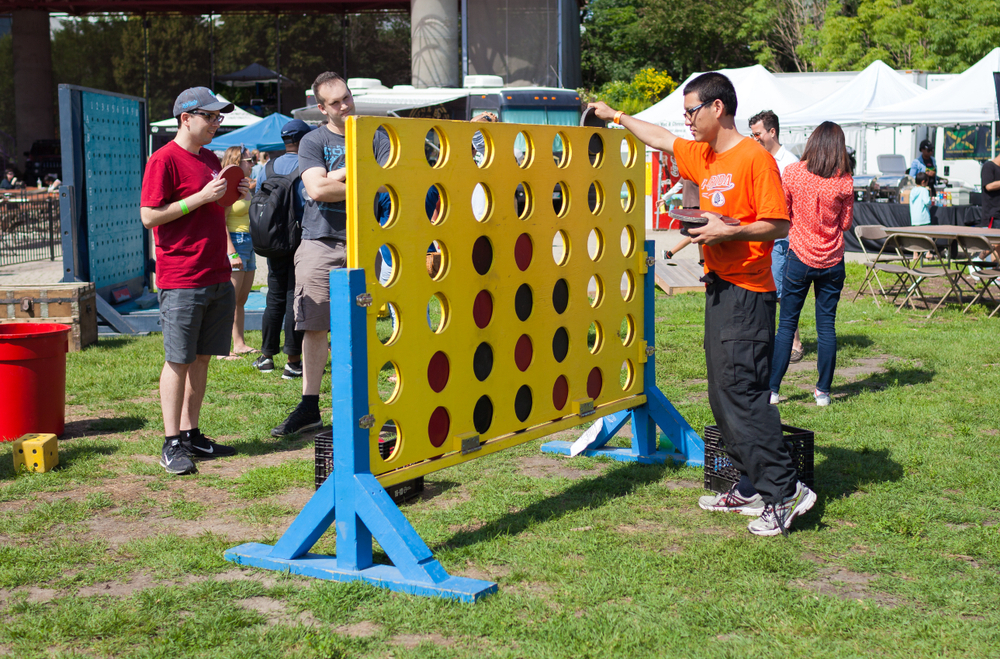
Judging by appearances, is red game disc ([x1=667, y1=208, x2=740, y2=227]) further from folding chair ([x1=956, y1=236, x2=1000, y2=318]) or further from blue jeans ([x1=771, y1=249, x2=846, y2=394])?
folding chair ([x1=956, y1=236, x2=1000, y2=318])

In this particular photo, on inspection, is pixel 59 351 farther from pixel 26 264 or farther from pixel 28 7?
pixel 28 7

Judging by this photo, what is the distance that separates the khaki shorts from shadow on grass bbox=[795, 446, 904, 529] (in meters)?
2.91

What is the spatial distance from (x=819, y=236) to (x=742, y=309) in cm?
268

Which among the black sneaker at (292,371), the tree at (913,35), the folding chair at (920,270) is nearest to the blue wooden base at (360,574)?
the black sneaker at (292,371)

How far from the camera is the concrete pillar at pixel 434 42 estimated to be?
94.5ft

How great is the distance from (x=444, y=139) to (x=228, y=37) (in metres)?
29.8

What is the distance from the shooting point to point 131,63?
31.5m

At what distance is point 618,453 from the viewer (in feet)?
18.7

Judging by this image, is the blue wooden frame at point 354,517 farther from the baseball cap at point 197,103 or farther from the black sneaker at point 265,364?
the black sneaker at point 265,364

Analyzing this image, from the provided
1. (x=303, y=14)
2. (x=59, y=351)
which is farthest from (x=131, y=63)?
(x=59, y=351)

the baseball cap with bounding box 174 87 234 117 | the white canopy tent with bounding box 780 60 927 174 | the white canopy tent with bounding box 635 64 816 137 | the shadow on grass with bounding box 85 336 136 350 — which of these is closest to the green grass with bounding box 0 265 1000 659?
the baseball cap with bounding box 174 87 234 117

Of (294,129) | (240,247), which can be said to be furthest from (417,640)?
(240,247)

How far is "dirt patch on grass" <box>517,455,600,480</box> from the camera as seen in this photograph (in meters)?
5.38

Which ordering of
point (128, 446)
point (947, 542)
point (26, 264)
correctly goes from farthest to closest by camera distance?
point (26, 264), point (128, 446), point (947, 542)
